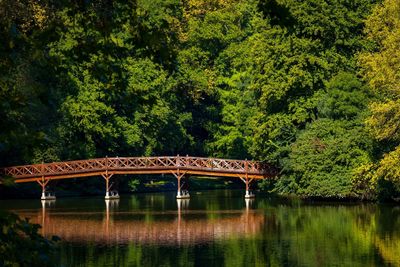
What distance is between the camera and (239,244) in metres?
30.5

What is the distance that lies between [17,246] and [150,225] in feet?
95.5

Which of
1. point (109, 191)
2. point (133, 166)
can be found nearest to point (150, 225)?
point (133, 166)

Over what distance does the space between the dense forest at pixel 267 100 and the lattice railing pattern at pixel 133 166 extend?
1.04m

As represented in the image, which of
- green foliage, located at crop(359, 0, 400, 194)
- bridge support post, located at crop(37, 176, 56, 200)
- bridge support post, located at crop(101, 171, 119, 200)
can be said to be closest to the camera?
green foliage, located at crop(359, 0, 400, 194)

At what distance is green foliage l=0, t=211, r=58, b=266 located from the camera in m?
8.62

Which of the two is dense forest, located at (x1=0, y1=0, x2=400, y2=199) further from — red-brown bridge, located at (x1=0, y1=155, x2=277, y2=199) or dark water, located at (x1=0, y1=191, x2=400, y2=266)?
dark water, located at (x1=0, y1=191, x2=400, y2=266)

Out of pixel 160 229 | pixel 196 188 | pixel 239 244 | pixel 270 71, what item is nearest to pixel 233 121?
pixel 196 188

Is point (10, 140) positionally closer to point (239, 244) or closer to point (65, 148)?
point (239, 244)

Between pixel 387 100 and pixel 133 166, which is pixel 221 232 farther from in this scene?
pixel 133 166

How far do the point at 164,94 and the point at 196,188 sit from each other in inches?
308

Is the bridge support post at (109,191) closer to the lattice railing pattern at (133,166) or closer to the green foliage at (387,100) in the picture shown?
the lattice railing pattern at (133,166)

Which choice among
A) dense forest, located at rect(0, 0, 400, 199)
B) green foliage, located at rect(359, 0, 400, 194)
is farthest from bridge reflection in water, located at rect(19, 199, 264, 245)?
green foliage, located at rect(359, 0, 400, 194)

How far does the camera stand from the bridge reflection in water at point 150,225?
32969 mm

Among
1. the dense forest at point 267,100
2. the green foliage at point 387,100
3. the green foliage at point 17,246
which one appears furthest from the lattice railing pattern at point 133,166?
the green foliage at point 17,246
